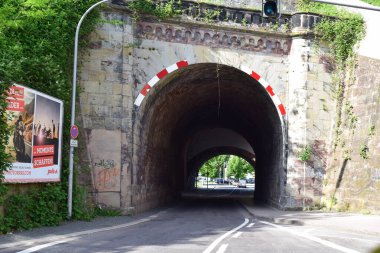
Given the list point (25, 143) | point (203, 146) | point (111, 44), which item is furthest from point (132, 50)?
point (203, 146)

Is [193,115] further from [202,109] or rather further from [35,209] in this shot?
[35,209]

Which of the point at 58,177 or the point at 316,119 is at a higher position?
the point at 316,119

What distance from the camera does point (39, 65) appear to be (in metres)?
12.8

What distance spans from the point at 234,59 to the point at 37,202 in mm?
10261

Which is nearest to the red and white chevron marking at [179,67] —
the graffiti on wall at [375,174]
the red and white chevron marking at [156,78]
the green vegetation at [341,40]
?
the red and white chevron marking at [156,78]

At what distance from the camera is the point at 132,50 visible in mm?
17297

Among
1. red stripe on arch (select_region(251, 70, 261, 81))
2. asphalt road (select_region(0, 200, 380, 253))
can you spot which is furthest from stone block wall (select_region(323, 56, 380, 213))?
asphalt road (select_region(0, 200, 380, 253))

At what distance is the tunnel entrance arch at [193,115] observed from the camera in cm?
1830

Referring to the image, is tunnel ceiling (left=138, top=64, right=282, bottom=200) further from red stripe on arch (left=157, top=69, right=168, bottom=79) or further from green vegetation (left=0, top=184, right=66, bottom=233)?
green vegetation (left=0, top=184, right=66, bottom=233)

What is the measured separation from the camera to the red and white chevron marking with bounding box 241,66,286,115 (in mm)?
18750

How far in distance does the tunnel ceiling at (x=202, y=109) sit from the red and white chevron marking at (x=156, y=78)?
257 mm

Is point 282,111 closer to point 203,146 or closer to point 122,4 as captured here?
point 122,4

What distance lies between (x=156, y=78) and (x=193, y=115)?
11.7 meters

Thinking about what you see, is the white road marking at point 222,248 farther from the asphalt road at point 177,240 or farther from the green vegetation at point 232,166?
the green vegetation at point 232,166
